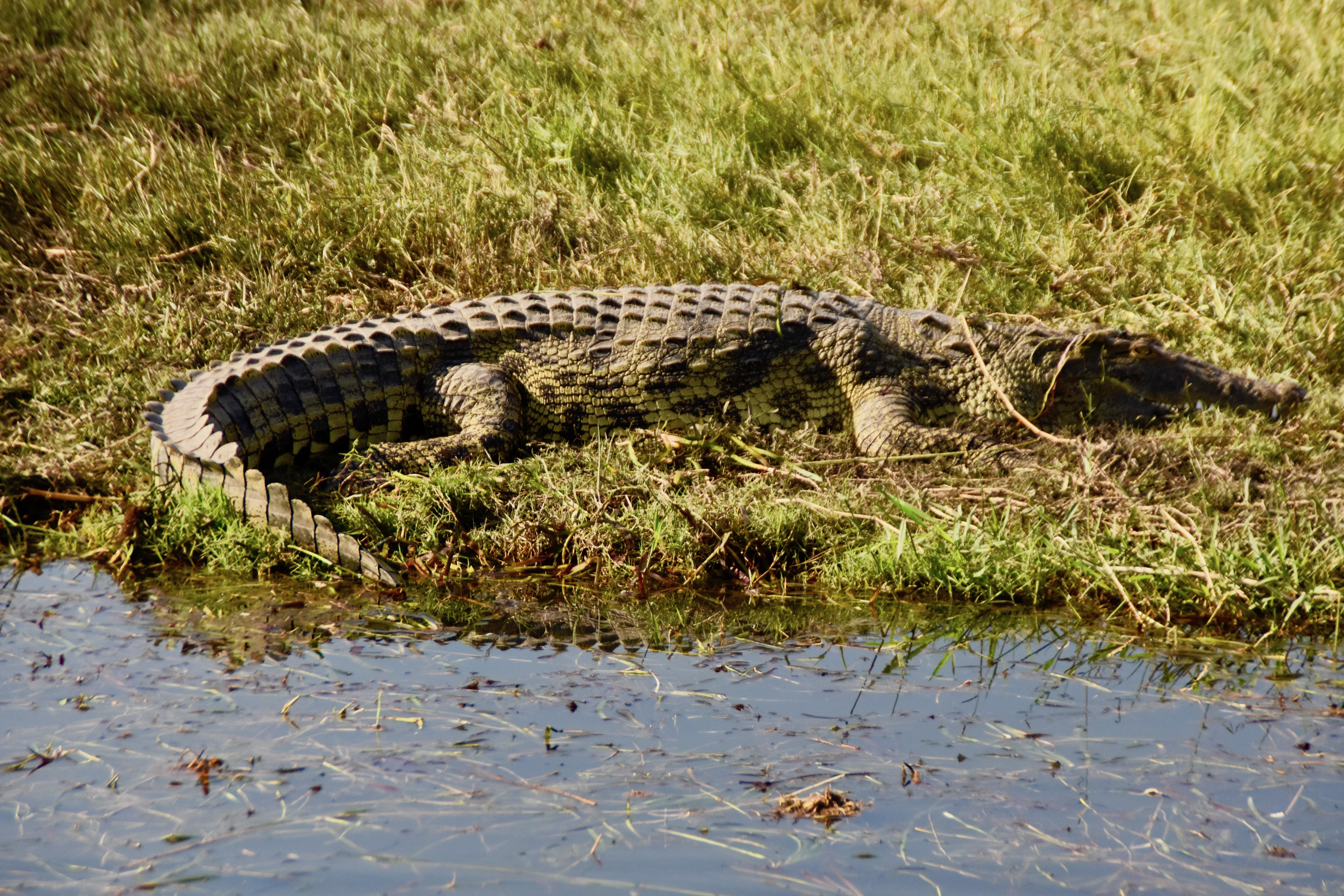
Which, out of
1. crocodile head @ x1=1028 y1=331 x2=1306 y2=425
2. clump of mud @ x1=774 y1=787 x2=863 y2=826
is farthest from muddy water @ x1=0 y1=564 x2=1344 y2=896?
crocodile head @ x1=1028 y1=331 x2=1306 y2=425

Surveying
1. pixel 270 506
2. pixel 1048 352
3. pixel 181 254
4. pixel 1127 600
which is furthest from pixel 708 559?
pixel 181 254

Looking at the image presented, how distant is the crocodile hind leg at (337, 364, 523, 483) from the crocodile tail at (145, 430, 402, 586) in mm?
455

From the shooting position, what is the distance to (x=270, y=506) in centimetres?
348

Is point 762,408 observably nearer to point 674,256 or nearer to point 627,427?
point 627,427

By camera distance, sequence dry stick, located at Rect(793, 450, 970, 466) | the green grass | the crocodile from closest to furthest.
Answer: the green grass
dry stick, located at Rect(793, 450, 970, 466)
the crocodile

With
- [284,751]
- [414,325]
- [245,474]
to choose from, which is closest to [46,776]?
[284,751]

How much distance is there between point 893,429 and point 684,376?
2.80 feet

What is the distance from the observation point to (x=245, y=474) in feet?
11.7

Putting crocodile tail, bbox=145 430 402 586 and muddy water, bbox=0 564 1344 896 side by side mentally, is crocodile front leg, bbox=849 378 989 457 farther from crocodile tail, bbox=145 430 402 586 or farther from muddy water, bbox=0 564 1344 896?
crocodile tail, bbox=145 430 402 586

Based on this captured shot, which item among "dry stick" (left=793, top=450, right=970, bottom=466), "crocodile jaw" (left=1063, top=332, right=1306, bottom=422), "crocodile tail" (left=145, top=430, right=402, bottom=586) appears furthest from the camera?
"crocodile jaw" (left=1063, top=332, right=1306, bottom=422)

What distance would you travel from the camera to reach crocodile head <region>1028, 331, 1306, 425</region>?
4.50 metres

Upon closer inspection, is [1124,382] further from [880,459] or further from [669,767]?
[669,767]

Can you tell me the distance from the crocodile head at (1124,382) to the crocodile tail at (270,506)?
2.77 metres

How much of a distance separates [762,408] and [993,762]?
7.99 ft
